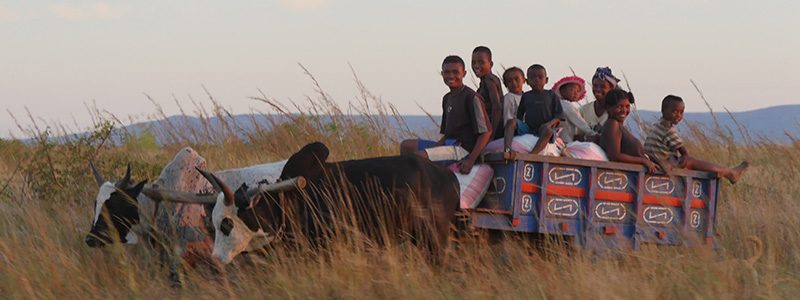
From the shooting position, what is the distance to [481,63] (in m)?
7.68

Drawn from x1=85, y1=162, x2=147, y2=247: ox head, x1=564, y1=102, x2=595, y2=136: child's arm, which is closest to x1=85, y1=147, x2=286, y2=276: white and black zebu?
x1=85, y1=162, x2=147, y2=247: ox head

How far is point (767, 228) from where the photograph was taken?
26.4ft

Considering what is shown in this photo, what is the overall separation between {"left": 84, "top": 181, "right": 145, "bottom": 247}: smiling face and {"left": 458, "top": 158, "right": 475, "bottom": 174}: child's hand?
81.0 inches

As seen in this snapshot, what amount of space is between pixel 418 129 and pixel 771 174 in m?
4.14

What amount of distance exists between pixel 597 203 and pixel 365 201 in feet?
4.74

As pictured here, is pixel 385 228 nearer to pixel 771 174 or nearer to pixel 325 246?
pixel 325 246

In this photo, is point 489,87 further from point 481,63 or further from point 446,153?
point 446,153

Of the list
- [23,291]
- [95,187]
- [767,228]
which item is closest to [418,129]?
[95,187]

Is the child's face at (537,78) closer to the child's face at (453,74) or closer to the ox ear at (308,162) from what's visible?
the child's face at (453,74)

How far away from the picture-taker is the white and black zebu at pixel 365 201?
6590mm

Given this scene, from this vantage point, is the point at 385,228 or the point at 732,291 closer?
the point at 732,291

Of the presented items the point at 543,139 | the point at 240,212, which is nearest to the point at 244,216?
the point at 240,212

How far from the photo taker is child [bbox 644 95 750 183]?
23.5ft

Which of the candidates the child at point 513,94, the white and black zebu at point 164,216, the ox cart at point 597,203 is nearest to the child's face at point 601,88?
the child at point 513,94
